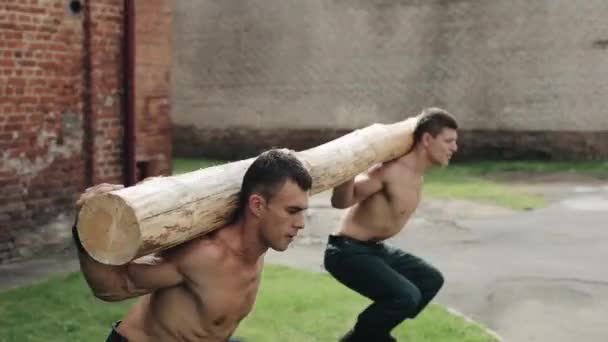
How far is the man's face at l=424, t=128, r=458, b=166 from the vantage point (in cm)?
519

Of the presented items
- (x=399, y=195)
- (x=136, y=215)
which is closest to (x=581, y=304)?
(x=399, y=195)

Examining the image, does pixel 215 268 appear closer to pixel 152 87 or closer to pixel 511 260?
pixel 511 260

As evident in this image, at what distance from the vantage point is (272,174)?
118 inches

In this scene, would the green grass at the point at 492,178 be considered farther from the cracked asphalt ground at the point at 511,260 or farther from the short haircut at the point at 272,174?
the short haircut at the point at 272,174

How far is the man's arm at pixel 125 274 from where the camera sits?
9.33 ft

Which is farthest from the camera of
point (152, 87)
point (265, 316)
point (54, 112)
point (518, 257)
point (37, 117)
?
point (152, 87)

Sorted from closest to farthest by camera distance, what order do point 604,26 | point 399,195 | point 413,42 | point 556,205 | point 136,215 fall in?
point 136,215, point 399,195, point 556,205, point 604,26, point 413,42

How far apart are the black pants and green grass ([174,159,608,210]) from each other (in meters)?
6.81

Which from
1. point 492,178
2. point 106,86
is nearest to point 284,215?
point 106,86

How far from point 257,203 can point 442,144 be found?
2.46m

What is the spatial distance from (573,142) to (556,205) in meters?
4.62

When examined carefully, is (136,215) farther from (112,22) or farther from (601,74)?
(601,74)

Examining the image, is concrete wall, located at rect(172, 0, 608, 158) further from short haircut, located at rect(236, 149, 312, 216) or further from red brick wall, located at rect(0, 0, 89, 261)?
short haircut, located at rect(236, 149, 312, 216)

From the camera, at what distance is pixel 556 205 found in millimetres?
11734
